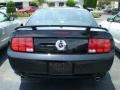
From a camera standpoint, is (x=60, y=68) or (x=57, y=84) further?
(x=57, y=84)

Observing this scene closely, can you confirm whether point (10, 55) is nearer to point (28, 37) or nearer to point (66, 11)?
point (28, 37)

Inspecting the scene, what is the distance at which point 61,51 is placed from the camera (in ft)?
16.5

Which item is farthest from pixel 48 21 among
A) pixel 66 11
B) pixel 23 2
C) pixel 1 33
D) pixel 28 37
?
pixel 23 2

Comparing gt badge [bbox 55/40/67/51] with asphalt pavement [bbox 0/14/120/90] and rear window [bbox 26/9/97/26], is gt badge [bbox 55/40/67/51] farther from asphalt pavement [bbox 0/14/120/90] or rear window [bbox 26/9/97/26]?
rear window [bbox 26/9/97/26]

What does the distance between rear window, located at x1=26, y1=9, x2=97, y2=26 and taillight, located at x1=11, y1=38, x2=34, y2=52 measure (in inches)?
38.3

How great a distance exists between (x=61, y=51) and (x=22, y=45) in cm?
63

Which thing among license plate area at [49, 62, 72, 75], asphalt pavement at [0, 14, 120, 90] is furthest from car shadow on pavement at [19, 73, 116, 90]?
license plate area at [49, 62, 72, 75]

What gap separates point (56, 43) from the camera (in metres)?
5.03

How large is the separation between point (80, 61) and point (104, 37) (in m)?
0.59

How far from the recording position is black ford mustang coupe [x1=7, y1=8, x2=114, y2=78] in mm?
4965

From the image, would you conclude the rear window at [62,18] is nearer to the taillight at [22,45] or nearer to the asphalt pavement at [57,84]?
the taillight at [22,45]

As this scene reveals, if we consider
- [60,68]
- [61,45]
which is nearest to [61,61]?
[60,68]

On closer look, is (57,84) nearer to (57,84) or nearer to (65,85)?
(57,84)

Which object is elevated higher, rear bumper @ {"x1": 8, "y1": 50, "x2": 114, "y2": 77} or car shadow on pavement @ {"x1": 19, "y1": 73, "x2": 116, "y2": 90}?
rear bumper @ {"x1": 8, "y1": 50, "x2": 114, "y2": 77}
